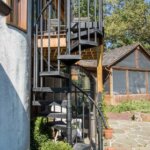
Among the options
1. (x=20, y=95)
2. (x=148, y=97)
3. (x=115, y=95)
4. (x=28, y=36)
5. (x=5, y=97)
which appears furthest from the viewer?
(x=148, y=97)

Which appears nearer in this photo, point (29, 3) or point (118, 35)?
point (29, 3)

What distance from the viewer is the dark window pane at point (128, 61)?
69.3 feet

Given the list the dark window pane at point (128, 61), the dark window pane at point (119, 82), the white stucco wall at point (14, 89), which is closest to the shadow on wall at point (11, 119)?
the white stucco wall at point (14, 89)

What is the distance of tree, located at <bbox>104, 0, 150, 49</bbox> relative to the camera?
29.2m

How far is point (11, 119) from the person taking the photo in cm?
544

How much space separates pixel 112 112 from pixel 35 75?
10.9 metres

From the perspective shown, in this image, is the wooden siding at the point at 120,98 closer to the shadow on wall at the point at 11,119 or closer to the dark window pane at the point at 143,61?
the dark window pane at the point at 143,61

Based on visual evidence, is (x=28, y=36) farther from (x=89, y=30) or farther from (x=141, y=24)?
(x=141, y=24)

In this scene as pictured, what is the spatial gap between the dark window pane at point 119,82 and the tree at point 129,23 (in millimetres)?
8917

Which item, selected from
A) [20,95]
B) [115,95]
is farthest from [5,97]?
[115,95]

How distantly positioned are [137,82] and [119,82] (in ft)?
6.07

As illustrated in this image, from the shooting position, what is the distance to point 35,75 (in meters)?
6.50

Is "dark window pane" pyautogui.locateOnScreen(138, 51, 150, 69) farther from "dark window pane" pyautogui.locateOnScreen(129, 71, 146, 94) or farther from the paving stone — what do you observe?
the paving stone

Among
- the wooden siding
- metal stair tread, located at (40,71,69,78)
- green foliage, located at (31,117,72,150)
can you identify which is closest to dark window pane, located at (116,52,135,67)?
the wooden siding
